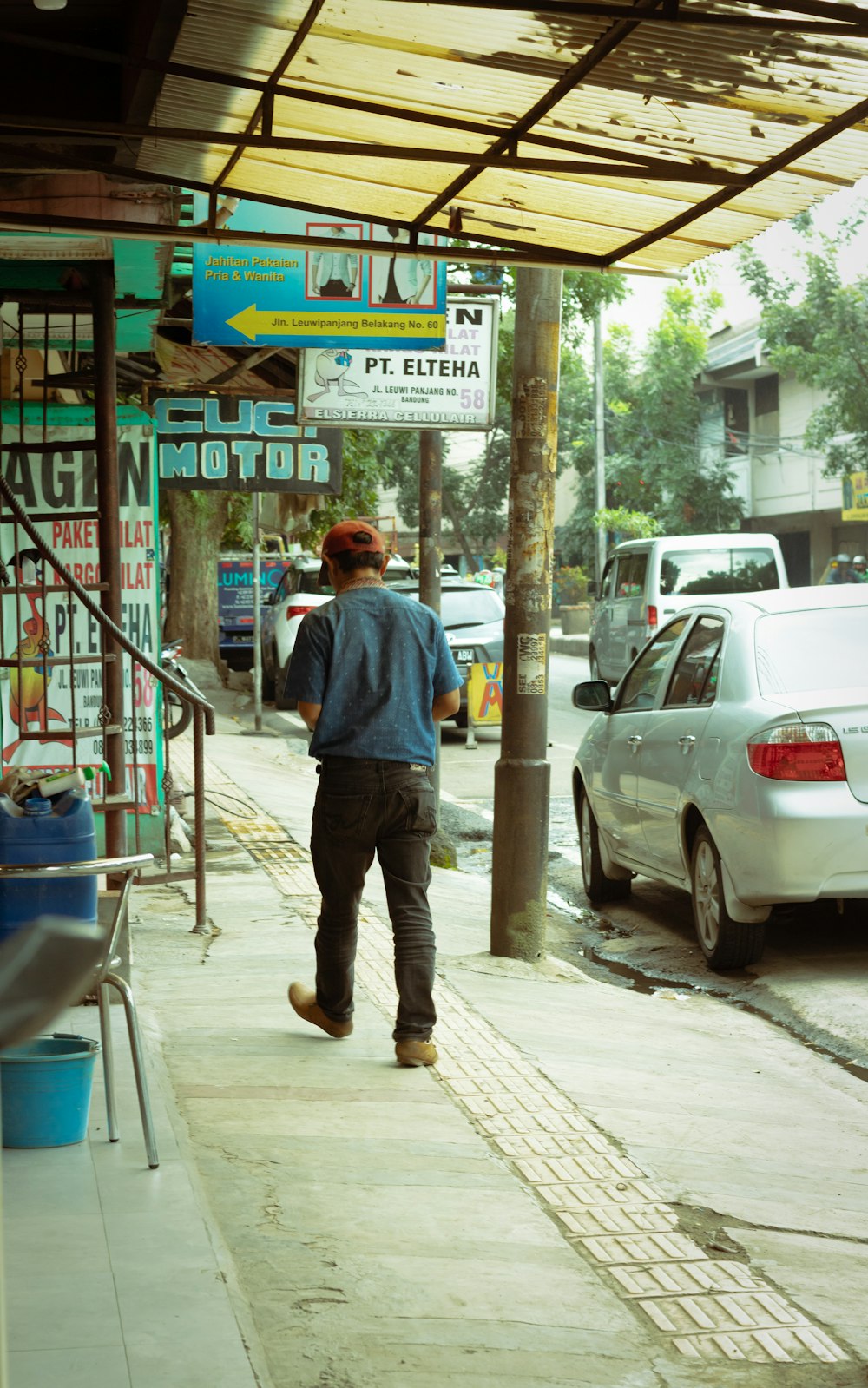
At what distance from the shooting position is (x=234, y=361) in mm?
11586

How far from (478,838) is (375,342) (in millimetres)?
4199

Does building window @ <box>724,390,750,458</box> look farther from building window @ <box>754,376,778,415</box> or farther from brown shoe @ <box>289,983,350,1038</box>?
brown shoe @ <box>289,983,350,1038</box>

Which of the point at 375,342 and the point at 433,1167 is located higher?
the point at 375,342

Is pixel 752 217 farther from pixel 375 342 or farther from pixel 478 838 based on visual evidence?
pixel 478 838

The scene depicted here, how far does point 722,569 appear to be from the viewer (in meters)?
19.9

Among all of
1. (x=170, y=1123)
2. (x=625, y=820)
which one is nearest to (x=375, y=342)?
(x=625, y=820)

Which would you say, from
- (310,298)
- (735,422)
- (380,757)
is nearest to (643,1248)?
(380,757)

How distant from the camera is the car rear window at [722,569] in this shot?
65.1 feet

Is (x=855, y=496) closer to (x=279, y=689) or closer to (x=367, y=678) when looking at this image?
(x=279, y=689)

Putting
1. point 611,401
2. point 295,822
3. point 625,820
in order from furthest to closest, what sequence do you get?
point 611,401
point 295,822
point 625,820

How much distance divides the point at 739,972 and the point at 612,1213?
3.40 m

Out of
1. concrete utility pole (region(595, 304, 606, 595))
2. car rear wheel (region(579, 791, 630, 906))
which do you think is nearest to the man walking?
car rear wheel (region(579, 791, 630, 906))

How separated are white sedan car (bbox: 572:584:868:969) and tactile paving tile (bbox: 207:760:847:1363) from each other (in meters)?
1.43

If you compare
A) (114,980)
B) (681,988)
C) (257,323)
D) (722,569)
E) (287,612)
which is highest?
(257,323)
